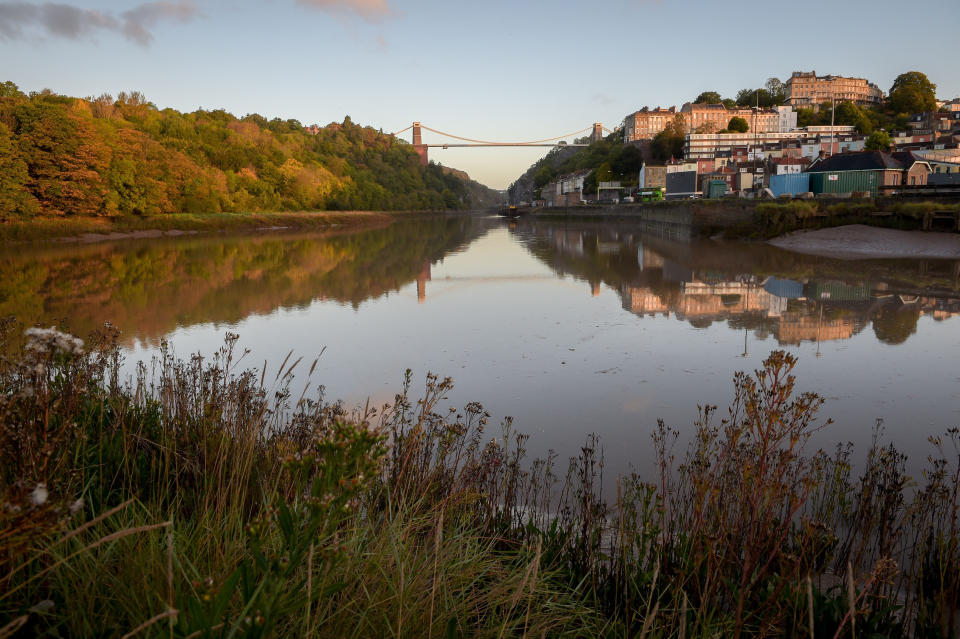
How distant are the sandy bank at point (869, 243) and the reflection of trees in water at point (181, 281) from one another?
42.7 feet

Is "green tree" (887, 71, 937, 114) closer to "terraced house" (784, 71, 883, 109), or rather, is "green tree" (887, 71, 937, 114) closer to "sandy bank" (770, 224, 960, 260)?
"terraced house" (784, 71, 883, 109)

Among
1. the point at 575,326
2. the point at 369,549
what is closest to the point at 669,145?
the point at 575,326

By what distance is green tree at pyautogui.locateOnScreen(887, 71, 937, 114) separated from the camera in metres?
84.2

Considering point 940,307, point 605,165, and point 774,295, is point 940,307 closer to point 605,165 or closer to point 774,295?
point 774,295

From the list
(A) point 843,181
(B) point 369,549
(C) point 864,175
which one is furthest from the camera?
(A) point 843,181

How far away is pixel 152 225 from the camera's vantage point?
35000 mm

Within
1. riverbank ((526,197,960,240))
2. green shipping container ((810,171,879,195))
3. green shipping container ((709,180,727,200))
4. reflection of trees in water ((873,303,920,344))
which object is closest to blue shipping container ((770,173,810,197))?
green shipping container ((810,171,879,195))

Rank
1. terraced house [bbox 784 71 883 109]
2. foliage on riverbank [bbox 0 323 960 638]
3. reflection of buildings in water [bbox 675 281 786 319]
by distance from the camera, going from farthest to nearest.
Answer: terraced house [bbox 784 71 883 109] < reflection of buildings in water [bbox 675 281 786 319] < foliage on riverbank [bbox 0 323 960 638]

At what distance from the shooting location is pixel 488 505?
116 inches

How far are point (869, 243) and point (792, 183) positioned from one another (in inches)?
510

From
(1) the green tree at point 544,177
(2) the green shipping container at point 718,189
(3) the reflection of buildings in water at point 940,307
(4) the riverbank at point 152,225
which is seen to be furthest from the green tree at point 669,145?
(3) the reflection of buildings in water at point 940,307

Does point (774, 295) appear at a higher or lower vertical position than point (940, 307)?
higher

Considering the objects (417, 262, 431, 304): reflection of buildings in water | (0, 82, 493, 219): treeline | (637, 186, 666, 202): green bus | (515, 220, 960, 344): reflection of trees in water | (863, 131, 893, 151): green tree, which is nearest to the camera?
(515, 220, 960, 344): reflection of trees in water

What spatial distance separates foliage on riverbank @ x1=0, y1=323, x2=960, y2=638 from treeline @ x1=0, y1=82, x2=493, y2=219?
107 feet
